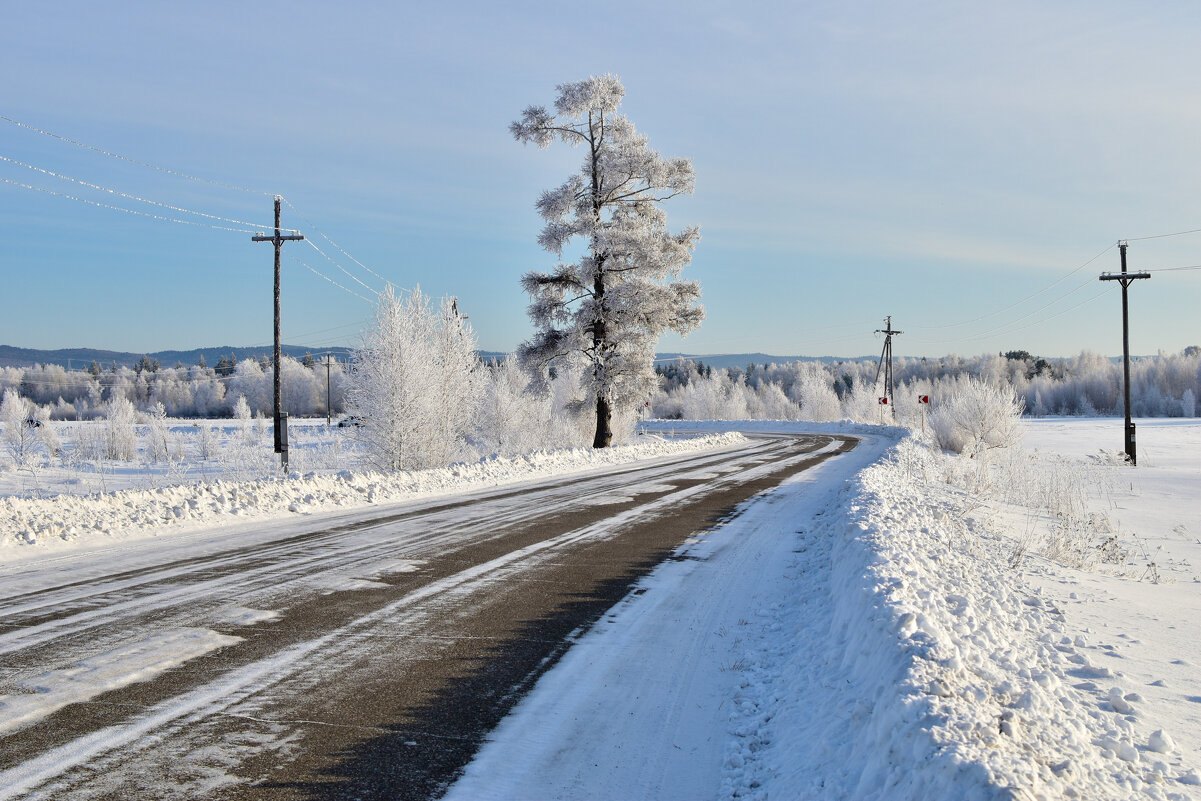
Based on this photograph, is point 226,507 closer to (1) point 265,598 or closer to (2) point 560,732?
(1) point 265,598

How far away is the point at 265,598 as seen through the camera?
6746 millimetres

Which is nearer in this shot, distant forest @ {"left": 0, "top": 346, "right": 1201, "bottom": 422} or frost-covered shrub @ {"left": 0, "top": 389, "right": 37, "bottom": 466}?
frost-covered shrub @ {"left": 0, "top": 389, "right": 37, "bottom": 466}

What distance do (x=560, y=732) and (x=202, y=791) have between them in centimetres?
179

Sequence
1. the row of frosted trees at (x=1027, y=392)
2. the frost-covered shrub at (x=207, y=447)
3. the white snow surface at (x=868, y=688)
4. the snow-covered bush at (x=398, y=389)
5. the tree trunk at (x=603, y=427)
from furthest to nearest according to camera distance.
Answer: the row of frosted trees at (x=1027, y=392)
the frost-covered shrub at (x=207, y=447)
the tree trunk at (x=603, y=427)
the snow-covered bush at (x=398, y=389)
the white snow surface at (x=868, y=688)

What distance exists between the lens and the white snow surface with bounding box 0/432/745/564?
30.8 ft

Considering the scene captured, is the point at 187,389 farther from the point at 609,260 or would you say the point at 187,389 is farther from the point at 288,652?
the point at 288,652

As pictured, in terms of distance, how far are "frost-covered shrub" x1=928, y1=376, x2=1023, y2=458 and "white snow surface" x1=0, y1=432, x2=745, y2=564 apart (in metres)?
23.8

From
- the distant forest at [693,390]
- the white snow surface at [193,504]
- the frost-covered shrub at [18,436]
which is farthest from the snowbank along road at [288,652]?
the distant forest at [693,390]

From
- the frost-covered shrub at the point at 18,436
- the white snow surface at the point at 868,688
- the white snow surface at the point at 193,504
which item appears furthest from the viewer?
the frost-covered shrub at the point at 18,436

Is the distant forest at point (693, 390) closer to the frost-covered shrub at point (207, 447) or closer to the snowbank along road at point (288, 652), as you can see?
the frost-covered shrub at point (207, 447)

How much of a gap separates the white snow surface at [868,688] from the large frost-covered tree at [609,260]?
17.8 m

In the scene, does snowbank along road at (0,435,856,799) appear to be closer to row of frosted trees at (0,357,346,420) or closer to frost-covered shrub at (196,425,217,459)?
frost-covered shrub at (196,425,217,459)

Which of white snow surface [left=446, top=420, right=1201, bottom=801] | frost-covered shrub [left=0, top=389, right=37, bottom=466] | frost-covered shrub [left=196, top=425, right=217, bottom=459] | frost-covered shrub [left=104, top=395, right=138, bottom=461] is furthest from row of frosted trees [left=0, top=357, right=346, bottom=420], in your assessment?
white snow surface [left=446, top=420, right=1201, bottom=801]

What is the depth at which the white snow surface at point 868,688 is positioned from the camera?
3.11 m
